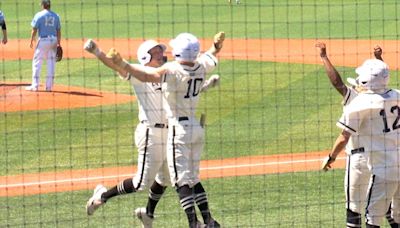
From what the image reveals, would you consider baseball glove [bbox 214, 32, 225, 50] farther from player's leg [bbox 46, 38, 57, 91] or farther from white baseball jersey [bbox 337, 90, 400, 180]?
player's leg [bbox 46, 38, 57, 91]

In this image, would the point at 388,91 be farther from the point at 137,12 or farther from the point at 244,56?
the point at 137,12

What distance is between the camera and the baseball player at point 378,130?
8086 mm

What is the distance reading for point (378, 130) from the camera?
8.12 m

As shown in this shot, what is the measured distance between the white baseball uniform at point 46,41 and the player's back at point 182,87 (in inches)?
370

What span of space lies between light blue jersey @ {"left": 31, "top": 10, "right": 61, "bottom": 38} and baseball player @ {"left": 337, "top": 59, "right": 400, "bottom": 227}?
418 inches

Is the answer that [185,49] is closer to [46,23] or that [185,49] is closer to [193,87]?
[193,87]

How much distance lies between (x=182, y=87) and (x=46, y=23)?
9.90 m

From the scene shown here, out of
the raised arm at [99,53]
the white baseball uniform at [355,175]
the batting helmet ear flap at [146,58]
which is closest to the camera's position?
the raised arm at [99,53]

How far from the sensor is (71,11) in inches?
1302

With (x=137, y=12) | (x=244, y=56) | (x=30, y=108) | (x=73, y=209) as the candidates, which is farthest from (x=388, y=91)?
(x=137, y=12)

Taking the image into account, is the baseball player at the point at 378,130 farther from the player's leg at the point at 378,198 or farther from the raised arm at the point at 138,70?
the raised arm at the point at 138,70

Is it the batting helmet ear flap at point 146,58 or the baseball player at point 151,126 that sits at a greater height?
the batting helmet ear flap at point 146,58

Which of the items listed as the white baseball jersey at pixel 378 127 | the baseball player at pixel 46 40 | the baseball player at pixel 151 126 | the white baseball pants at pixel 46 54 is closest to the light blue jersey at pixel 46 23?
the baseball player at pixel 46 40

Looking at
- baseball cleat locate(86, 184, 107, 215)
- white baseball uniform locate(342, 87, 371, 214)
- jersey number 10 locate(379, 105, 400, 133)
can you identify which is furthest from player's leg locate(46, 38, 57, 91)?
jersey number 10 locate(379, 105, 400, 133)
